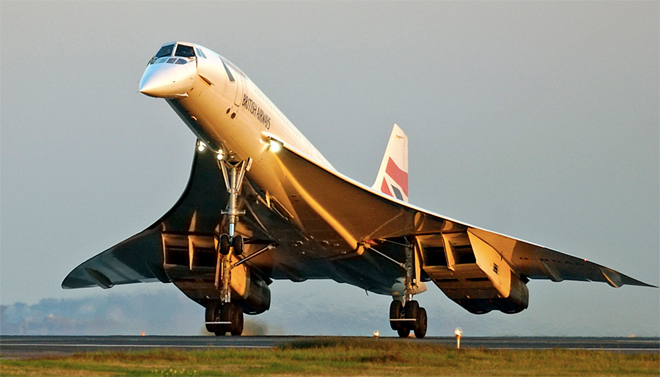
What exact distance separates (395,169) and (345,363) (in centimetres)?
1625

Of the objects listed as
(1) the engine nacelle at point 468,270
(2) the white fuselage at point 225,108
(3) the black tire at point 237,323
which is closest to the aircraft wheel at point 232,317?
(3) the black tire at point 237,323

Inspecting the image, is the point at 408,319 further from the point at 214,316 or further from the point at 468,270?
the point at 214,316

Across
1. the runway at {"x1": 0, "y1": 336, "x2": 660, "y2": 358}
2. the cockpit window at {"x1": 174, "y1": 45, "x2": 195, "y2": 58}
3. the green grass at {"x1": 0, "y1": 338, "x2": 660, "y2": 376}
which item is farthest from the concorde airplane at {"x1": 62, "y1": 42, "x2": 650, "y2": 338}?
the green grass at {"x1": 0, "y1": 338, "x2": 660, "y2": 376}

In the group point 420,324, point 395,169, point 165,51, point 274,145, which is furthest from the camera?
point 395,169

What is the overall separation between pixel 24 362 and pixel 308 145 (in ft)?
32.2

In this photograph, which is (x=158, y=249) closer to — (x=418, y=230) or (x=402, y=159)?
(x=418, y=230)

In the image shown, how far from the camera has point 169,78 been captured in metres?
11.9

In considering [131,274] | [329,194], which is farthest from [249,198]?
[131,274]

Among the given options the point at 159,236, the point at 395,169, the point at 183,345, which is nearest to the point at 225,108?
the point at 183,345

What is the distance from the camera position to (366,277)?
19938 millimetres

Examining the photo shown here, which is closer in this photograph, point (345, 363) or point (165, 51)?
point (345, 363)

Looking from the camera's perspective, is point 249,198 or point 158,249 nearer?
point 249,198

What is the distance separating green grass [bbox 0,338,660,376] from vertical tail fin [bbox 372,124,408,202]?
42.7 ft

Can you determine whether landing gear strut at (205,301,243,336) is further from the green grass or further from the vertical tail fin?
the vertical tail fin
